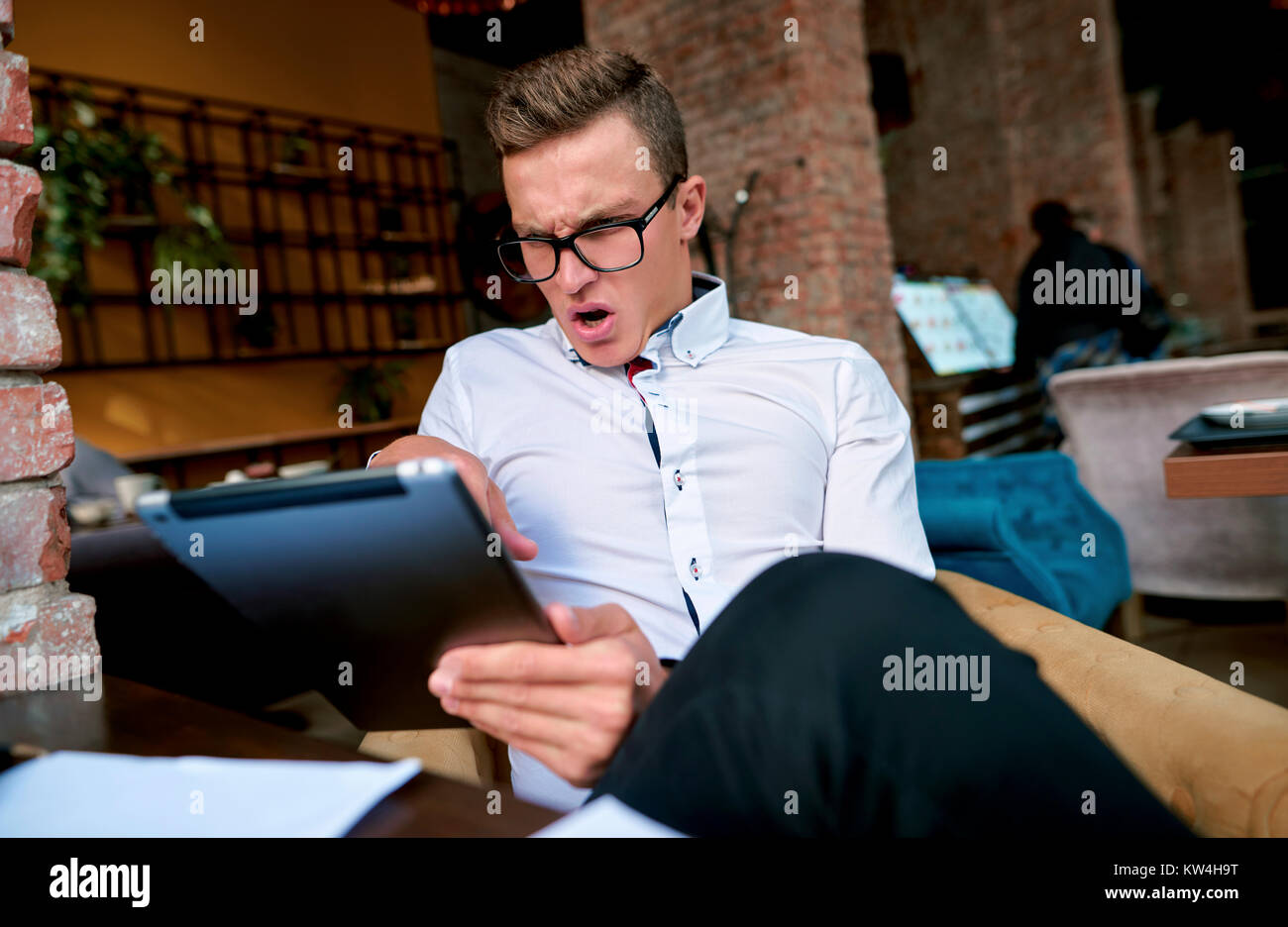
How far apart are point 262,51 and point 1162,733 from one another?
6.11 meters

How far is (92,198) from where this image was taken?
12.9ft

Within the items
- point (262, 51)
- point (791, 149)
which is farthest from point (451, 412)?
point (262, 51)

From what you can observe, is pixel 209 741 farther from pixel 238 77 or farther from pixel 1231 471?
pixel 238 77

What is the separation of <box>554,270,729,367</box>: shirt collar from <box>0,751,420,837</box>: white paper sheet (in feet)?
2.82

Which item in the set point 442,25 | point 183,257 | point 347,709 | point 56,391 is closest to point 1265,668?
point 347,709

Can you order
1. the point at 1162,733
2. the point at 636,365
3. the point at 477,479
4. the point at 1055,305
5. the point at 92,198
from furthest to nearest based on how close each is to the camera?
the point at 1055,305 → the point at 92,198 → the point at 636,365 → the point at 477,479 → the point at 1162,733

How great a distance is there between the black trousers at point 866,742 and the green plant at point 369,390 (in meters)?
5.42

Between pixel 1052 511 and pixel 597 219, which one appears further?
pixel 1052 511

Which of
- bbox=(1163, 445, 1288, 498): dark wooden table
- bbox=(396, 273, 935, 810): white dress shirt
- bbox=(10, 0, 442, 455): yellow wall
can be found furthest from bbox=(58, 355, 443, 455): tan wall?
bbox=(1163, 445, 1288, 498): dark wooden table

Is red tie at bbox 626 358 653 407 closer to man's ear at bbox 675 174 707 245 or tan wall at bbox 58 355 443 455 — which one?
man's ear at bbox 675 174 707 245

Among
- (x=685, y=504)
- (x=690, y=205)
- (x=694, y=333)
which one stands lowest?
(x=685, y=504)

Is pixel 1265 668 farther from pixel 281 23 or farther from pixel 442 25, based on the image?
pixel 442 25

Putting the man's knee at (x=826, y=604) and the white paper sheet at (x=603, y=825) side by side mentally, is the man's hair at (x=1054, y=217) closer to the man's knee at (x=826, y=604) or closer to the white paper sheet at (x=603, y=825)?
the man's knee at (x=826, y=604)

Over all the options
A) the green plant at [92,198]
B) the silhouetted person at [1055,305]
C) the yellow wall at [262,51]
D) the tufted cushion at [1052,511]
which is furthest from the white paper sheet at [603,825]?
the yellow wall at [262,51]
